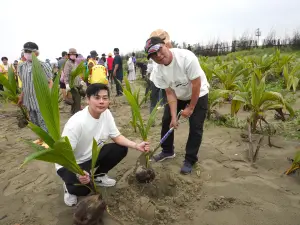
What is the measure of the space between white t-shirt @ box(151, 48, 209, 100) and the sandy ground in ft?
2.43

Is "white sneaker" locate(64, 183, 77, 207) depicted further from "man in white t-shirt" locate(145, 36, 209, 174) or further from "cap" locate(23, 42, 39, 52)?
"cap" locate(23, 42, 39, 52)

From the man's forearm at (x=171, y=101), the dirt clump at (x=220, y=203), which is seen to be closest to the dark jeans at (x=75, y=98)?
the man's forearm at (x=171, y=101)

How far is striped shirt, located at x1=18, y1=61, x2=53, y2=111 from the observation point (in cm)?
260

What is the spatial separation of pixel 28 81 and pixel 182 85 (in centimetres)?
180

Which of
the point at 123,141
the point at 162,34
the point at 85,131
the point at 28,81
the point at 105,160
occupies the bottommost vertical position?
the point at 105,160

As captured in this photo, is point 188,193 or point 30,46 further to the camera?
point 30,46

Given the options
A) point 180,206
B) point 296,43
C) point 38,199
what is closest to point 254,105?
point 180,206

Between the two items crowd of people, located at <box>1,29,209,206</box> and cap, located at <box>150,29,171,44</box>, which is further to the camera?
cap, located at <box>150,29,171,44</box>

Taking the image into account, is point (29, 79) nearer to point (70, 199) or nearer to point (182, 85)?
point (70, 199)

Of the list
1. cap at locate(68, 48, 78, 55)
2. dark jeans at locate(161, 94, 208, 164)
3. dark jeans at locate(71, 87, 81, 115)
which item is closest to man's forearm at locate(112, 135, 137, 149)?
dark jeans at locate(161, 94, 208, 164)

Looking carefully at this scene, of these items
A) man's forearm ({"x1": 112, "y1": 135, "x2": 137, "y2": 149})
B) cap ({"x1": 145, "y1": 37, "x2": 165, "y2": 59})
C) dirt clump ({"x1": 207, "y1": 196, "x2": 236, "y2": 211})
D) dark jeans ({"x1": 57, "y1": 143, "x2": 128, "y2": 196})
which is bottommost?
A: dirt clump ({"x1": 207, "y1": 196, "x2": 236, "y2": 211})

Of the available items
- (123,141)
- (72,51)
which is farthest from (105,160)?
(72,51)

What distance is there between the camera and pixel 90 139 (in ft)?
5.52

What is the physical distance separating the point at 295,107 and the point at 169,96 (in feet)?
8.70
